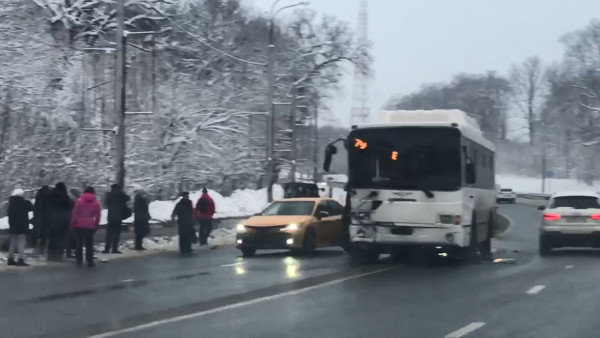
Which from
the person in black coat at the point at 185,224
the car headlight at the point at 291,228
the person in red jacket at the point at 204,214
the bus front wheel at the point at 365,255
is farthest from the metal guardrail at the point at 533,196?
the bus front wheel at the point at 365,255

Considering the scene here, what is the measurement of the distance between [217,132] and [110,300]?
35470 mm

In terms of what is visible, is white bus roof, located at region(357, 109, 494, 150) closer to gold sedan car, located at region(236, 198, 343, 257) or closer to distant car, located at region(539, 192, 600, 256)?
distant car, located at region(539, 192, 600, 256)

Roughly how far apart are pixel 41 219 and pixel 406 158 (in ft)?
26.7

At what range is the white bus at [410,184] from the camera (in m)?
20.4

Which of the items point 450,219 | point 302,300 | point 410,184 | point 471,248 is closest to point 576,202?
point 471,248

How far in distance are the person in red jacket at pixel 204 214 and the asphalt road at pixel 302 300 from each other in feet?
19.9

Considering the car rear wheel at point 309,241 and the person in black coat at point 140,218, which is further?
the person in black coat at point 140,218

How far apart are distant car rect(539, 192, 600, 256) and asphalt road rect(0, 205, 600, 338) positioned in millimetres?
2489

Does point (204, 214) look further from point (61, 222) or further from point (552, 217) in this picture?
point (552, 217)

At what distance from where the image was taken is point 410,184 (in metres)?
20.6

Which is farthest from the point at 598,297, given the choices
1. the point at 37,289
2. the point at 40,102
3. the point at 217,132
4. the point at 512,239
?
the point at 217,132

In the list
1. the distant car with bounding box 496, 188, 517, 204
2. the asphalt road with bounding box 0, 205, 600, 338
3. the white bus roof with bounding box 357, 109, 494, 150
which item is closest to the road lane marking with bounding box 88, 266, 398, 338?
the asphalt road with bounding box 0, 205, 600, 338

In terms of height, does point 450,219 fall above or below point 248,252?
above

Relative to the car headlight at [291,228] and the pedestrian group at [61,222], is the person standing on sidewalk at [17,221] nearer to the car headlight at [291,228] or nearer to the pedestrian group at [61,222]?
the pedestrian group at [61,222]
